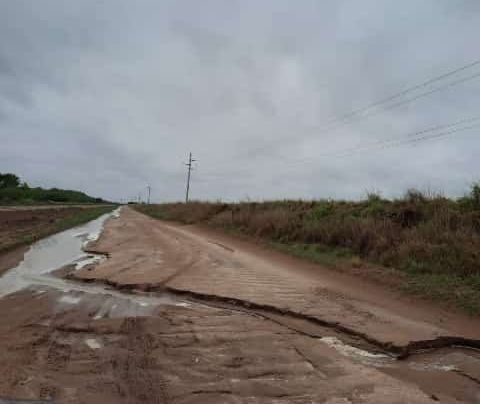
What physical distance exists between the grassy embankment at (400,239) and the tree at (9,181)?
8455 centimetres

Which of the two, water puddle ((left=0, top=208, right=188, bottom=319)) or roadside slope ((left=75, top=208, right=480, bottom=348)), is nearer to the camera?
roadside slope ((left=75, top=208, right=480, bottom=348))

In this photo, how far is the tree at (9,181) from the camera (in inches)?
3350

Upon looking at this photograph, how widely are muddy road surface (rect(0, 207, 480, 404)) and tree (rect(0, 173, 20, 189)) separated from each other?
9005cm

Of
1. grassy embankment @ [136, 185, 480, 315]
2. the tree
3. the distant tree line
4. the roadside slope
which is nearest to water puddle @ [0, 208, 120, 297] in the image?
the roadside slope

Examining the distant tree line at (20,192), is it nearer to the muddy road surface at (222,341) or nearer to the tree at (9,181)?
the tree at (9,181)

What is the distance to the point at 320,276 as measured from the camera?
916 centimetres

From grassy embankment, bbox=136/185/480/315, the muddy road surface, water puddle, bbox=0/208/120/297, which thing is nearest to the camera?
the muddy road surface

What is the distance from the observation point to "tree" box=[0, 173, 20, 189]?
85.1 meters

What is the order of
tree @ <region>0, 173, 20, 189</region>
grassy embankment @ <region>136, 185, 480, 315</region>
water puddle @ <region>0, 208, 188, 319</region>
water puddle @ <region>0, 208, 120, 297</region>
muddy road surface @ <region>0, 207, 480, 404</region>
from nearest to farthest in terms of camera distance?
muddy road surface @ <region>0, 207, 480, 404</region>, water puddle @ <region>0, 208, 188, 319</region>, water puddle @ <region>0, 208, 120, 297</region>, grassy embankment @ <region>136, 185, 480, 315</region>, tree @ <region>0, 173, 20, 189</region>

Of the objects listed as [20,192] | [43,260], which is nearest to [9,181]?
[20,192]

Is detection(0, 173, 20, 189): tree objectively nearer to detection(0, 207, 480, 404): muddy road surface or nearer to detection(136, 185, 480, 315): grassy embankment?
detection(136, 185, 480, 315): grassy embankment

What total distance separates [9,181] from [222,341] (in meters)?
97.6

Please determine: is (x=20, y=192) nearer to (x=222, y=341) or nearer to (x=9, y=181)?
(x=9, y=181)

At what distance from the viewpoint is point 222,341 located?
424 cm
